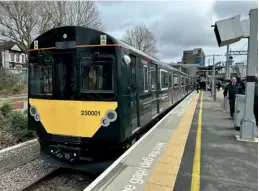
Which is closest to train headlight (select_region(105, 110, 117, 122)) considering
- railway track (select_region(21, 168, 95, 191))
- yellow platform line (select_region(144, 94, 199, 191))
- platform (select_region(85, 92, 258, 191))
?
platform (select_region(85, 92, 258, 191))

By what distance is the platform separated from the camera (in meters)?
4.05

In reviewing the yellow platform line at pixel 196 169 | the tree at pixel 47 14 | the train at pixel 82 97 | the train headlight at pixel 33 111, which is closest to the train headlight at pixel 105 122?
the train at pixel 82 97

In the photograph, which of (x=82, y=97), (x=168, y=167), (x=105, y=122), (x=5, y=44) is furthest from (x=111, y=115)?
(x=5, y=44)

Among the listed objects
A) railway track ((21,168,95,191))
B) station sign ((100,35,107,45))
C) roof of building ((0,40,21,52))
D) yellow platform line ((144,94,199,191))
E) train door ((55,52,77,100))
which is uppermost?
roof of building ((0,40,21,52))

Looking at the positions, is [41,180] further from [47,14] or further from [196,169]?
[47,14]

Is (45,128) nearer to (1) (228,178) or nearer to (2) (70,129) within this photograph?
(2) (70,129)

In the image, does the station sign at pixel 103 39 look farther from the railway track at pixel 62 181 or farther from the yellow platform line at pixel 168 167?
the railway track at pixel 62 181

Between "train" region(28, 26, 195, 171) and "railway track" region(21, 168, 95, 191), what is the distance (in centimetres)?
35

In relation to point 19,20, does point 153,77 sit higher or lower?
lower

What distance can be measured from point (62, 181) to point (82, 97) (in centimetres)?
184

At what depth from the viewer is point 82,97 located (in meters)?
5.09

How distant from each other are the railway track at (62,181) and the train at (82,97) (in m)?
0.35

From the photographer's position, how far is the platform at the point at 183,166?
159 inches

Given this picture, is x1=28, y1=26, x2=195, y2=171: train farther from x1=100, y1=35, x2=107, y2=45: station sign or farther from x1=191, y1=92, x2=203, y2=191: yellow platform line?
x1=191, y1=92, x2=203, y2=191: yellow platform line
